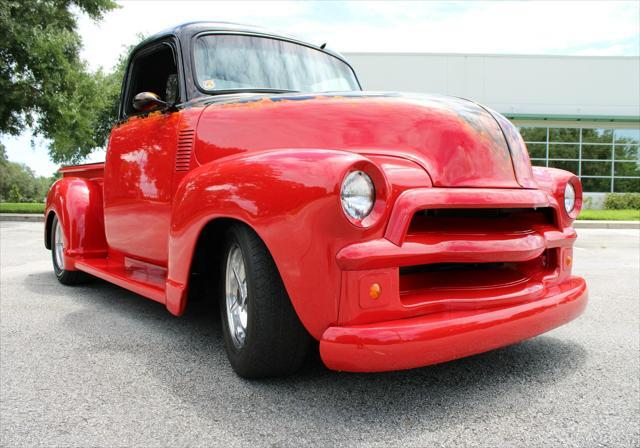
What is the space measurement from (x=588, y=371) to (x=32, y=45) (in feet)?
55.6

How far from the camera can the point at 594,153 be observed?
24.0m

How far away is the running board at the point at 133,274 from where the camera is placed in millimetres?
3557

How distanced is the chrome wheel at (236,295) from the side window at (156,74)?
4.34 ft

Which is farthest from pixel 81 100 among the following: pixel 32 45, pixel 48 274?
pixel 48 274

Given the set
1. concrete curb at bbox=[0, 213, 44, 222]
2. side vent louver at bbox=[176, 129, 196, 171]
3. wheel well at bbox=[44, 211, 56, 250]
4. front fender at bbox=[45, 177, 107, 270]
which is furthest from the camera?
concrete curb at bbox=[0, 213, 44, 222]

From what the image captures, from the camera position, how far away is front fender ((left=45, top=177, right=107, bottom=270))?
16.3 ft

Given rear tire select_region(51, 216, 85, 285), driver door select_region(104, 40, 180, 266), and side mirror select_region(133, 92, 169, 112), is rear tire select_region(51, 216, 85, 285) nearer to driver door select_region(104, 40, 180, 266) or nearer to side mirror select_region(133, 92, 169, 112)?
driver door select_region(104, 40, 180, 266)

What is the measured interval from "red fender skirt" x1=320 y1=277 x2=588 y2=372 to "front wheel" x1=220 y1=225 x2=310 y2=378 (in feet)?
1.00

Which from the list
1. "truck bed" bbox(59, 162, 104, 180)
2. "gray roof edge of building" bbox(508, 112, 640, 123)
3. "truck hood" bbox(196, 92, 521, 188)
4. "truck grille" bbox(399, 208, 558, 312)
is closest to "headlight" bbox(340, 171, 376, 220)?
"truck grille" bbox(399, 208, 558, 312)

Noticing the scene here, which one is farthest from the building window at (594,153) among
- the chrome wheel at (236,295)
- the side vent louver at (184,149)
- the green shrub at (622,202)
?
the chrome wheel at (236,295)

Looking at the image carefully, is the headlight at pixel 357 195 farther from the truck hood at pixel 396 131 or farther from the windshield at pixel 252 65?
the windshield at pixel 252 65

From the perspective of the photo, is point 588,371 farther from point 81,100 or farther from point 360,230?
point 81,100

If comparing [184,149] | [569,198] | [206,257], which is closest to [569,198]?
[569,198]

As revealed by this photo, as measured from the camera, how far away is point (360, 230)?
2.27 m
